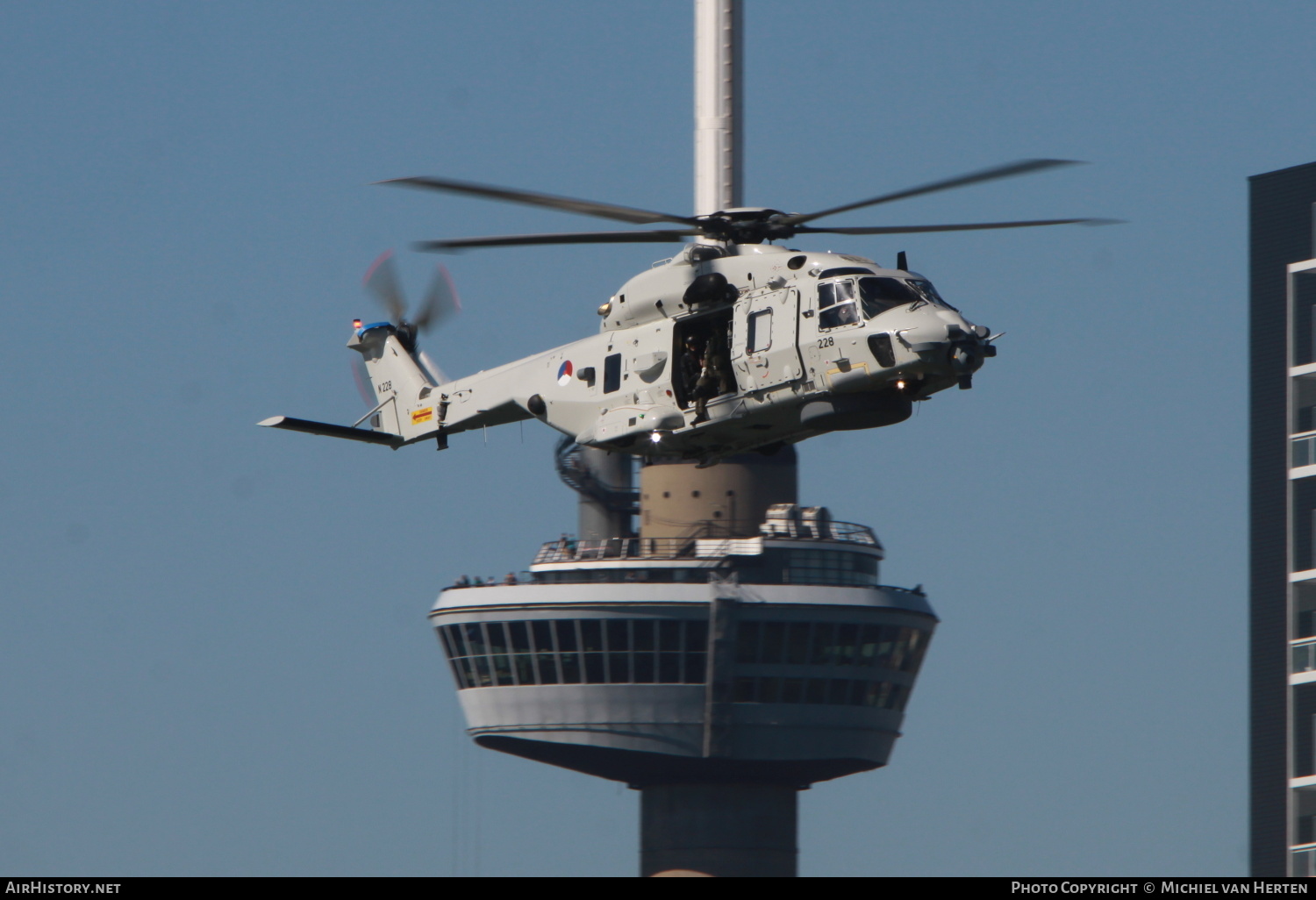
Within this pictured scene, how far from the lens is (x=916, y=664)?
168m

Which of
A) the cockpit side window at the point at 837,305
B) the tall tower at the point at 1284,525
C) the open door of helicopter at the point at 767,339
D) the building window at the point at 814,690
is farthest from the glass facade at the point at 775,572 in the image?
the cockpit side window at the point at 837,305

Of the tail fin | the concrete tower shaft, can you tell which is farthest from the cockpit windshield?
the concrete tower shaft

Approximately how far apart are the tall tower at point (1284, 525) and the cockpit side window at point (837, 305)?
3833 centimetres

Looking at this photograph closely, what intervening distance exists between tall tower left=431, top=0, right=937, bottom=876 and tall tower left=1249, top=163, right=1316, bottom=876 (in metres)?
66.8

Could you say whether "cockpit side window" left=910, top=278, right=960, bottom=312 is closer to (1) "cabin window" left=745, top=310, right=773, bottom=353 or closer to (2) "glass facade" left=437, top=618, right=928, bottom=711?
(1) "cabin window" left=745, top=310, right=773, bottom=353

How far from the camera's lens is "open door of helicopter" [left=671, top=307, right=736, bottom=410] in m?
52.0

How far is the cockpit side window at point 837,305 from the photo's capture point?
163 feet

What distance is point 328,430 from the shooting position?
59.7 meters

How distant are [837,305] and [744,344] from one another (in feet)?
8.70

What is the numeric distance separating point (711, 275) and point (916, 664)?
11935 centimetres

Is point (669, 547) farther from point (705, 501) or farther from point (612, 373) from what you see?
point (612, 373)

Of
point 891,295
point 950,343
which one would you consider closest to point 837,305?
point 891,295

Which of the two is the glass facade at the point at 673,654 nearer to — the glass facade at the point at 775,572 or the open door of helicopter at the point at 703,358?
the glass facade at the point at 775,572
